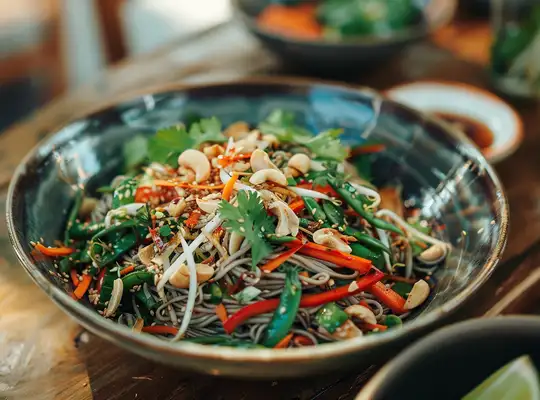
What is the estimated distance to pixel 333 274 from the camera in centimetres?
153

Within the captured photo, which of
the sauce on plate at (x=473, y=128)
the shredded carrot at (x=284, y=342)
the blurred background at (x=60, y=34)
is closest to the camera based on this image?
the shredded carrot at (x=284, y=342)

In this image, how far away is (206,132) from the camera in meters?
1.87

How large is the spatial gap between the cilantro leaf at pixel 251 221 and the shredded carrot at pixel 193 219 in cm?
9

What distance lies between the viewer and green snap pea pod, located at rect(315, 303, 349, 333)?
1.42 metres

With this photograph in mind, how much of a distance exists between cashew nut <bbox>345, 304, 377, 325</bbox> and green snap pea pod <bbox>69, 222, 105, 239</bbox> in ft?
2.22

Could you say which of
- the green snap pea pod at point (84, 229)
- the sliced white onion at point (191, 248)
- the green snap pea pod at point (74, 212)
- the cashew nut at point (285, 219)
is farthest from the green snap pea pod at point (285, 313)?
the green snap pea pod at point (74, 212)

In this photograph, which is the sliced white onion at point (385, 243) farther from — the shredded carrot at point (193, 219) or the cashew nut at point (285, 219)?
the shredded carrot at point (193, 219)

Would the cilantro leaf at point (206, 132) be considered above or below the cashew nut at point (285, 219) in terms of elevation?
above

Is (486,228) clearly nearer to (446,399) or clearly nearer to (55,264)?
(446,399)

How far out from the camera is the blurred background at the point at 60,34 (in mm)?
3902

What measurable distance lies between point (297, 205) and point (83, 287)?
557 mm

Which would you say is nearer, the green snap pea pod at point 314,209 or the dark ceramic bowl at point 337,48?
the green snap pea pod at point 314,209

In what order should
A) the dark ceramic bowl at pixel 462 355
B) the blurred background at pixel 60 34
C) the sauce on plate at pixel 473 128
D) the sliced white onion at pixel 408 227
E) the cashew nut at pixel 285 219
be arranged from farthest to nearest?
the blurred background at pixel 60 34 < the sauce on plate at pixel 473 128 < the sliced white onion at pixel 408 227 < the cashew nut at pixel 285 219 < the dark ceramic bowl at pixel 462 355

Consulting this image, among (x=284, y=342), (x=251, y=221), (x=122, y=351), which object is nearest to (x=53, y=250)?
(x=122, y=351)
